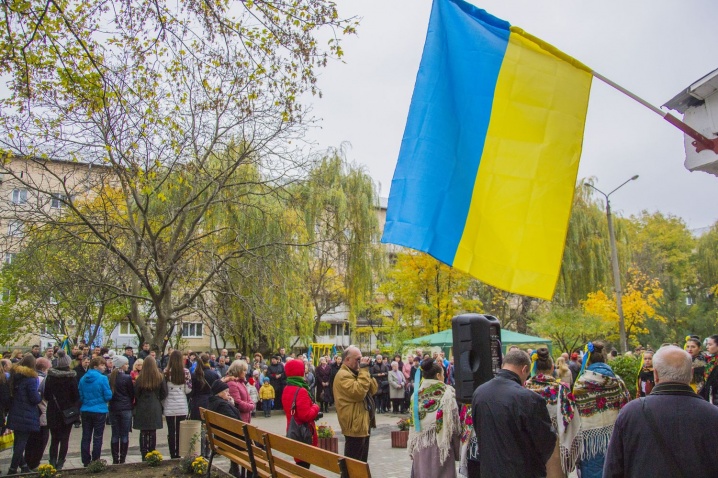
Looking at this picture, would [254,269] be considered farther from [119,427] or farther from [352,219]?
[352,219]

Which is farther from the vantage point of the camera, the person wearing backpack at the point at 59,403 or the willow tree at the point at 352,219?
the willow tree at the point at 352,219

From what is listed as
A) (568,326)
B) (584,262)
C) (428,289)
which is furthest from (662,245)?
(428,289)

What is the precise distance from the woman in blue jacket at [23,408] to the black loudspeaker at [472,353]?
6.90 m

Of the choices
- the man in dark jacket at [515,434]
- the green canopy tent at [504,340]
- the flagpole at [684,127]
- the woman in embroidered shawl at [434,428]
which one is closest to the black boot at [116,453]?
the woman in embroidered shawl at [434,428]

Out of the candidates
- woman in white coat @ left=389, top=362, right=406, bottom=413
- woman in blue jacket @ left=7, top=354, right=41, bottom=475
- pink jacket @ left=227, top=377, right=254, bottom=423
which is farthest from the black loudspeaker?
woman in white coat @ left=389, top=362, right=406, bottom=413

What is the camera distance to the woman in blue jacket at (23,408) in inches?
378

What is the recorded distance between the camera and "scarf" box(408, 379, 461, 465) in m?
6.56

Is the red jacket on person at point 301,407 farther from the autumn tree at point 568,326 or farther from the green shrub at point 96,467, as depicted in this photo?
the autumn tree at point 568,326

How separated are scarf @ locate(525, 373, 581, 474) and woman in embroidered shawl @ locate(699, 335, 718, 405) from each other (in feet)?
5.53

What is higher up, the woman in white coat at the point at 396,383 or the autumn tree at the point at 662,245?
the autumn tree at the point at 662,245

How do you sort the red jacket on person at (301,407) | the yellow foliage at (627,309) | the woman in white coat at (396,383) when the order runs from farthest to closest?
the yellow foliage at (627,309)
the woman in white coat at (396,383)
the red jacket on person at (301,407)

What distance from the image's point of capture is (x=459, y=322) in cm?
605

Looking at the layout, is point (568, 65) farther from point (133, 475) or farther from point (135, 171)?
point (135, 171)

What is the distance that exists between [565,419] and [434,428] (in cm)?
130
